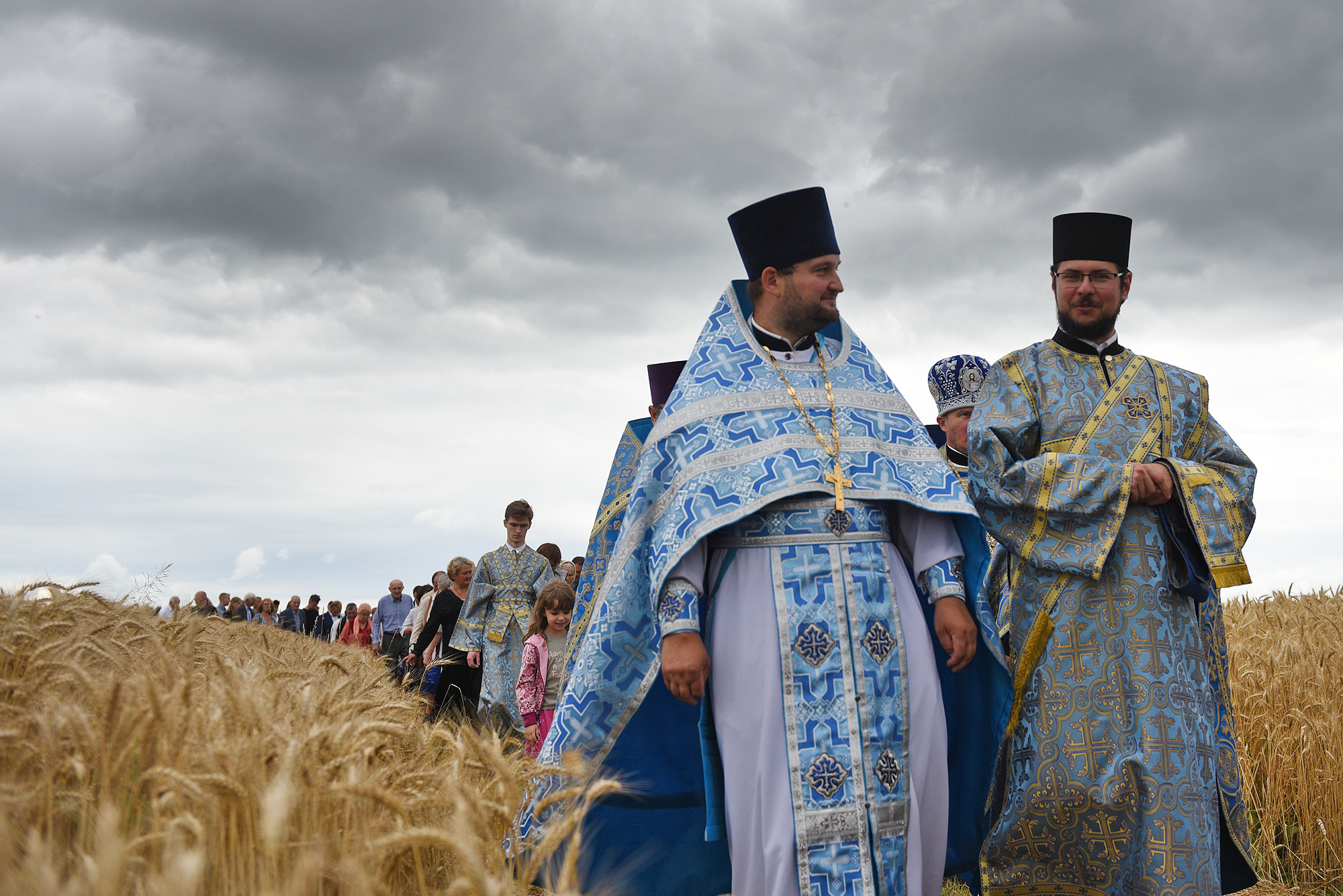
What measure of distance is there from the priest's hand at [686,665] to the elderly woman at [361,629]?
19.2 metres

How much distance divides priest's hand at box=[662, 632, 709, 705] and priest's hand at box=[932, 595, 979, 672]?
30.9 inches

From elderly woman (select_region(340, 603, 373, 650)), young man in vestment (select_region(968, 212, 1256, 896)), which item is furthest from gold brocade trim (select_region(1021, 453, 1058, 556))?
elderly woman (select_region(340, 603, 373, 650))

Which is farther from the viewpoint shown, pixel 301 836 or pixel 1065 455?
pixel 1065 455

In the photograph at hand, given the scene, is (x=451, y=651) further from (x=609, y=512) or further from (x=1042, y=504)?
(x=1042, y=504)

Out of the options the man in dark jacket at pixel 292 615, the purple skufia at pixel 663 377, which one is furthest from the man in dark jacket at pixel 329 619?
the purple skufia at pixel 663 377

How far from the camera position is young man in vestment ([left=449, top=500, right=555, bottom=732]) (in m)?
9.07

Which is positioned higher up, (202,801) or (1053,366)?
(1053,366)

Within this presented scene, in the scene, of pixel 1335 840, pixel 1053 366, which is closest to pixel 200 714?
pixel 1053 366

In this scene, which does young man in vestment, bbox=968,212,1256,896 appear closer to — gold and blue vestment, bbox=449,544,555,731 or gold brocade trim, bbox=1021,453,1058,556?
gold brocade trim, bbox=1021,453,1058,556

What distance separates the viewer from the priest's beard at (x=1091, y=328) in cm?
413

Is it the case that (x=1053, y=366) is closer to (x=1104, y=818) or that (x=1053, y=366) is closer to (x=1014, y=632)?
(x=1014, y=632)

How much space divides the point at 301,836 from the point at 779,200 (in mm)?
2558

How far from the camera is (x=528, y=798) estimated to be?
10.4ft

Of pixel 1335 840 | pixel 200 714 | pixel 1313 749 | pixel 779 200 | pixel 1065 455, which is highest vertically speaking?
pixel 779 200
